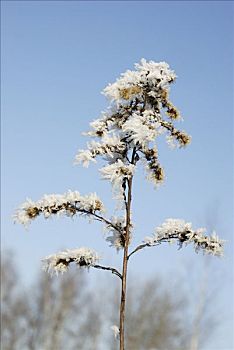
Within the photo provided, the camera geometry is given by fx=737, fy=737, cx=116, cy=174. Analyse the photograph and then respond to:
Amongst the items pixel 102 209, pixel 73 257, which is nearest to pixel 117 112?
pixel 102 209

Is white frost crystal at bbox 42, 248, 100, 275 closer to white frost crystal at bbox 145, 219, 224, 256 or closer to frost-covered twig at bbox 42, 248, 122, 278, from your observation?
frost-covered twig at bbox 42, 248, 122, 278

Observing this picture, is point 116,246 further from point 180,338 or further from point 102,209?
point 180,338

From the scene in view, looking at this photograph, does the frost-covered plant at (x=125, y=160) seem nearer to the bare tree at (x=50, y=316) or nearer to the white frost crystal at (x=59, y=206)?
→ the white frost crystal at (x=59, y=206)

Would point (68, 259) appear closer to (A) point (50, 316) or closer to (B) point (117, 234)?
(B) point (117, 234)

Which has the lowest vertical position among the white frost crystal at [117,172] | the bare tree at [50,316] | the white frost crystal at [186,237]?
the white frost crystal at [186,237]

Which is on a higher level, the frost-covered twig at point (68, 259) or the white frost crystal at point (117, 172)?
the white frost crystal at point (117, 172)

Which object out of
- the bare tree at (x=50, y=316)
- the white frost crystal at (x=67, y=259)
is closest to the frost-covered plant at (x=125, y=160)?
the white frost crystal at (x=67, y=259)

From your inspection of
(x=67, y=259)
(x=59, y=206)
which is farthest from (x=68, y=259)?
(x=59, y=206)

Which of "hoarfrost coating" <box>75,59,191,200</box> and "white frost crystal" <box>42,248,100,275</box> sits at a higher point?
"hoarfrost coating" <box>75,59,191,200</box>

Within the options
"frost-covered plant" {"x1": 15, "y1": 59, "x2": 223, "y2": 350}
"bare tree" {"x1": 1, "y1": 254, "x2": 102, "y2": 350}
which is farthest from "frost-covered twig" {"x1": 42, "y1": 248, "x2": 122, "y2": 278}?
"bare tree" {"x1": 1, "y1": 254, "x2": 102, "y2": 350}
